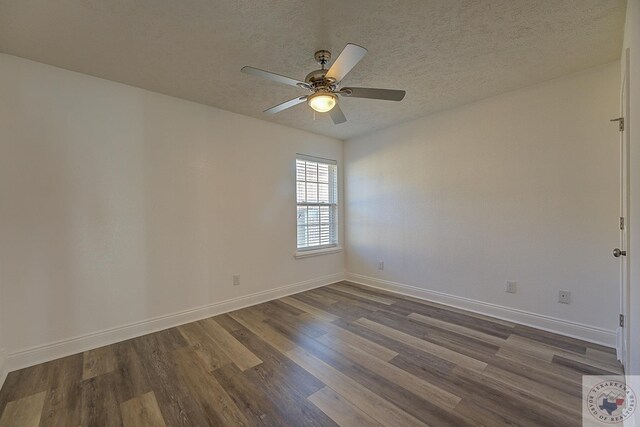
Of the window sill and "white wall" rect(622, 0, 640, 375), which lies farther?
the window sill

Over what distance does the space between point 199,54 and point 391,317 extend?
309 centimetres

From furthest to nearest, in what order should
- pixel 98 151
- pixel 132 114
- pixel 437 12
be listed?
pixel 132 114
pixel 98 151
pixel 437 12

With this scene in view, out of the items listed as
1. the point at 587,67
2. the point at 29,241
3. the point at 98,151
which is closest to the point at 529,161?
the point at 587,67

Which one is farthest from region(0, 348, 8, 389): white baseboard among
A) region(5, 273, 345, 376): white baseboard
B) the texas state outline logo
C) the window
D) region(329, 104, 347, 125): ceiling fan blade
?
the texas state outline logo

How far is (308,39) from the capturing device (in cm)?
193

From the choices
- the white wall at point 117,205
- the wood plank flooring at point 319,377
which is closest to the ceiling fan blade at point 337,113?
the white wall at point 117,205

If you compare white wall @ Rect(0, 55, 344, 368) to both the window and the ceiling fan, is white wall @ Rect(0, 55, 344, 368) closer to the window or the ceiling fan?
the window

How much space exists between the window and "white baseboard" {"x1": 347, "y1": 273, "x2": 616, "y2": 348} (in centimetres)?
119

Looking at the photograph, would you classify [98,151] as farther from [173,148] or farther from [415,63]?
[415,63]

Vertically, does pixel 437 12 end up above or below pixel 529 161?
above

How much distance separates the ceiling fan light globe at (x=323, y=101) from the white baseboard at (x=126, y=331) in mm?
2477

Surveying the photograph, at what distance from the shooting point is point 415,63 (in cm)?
224

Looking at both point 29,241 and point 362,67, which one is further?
point 362,67

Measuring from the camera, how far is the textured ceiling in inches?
64.7
